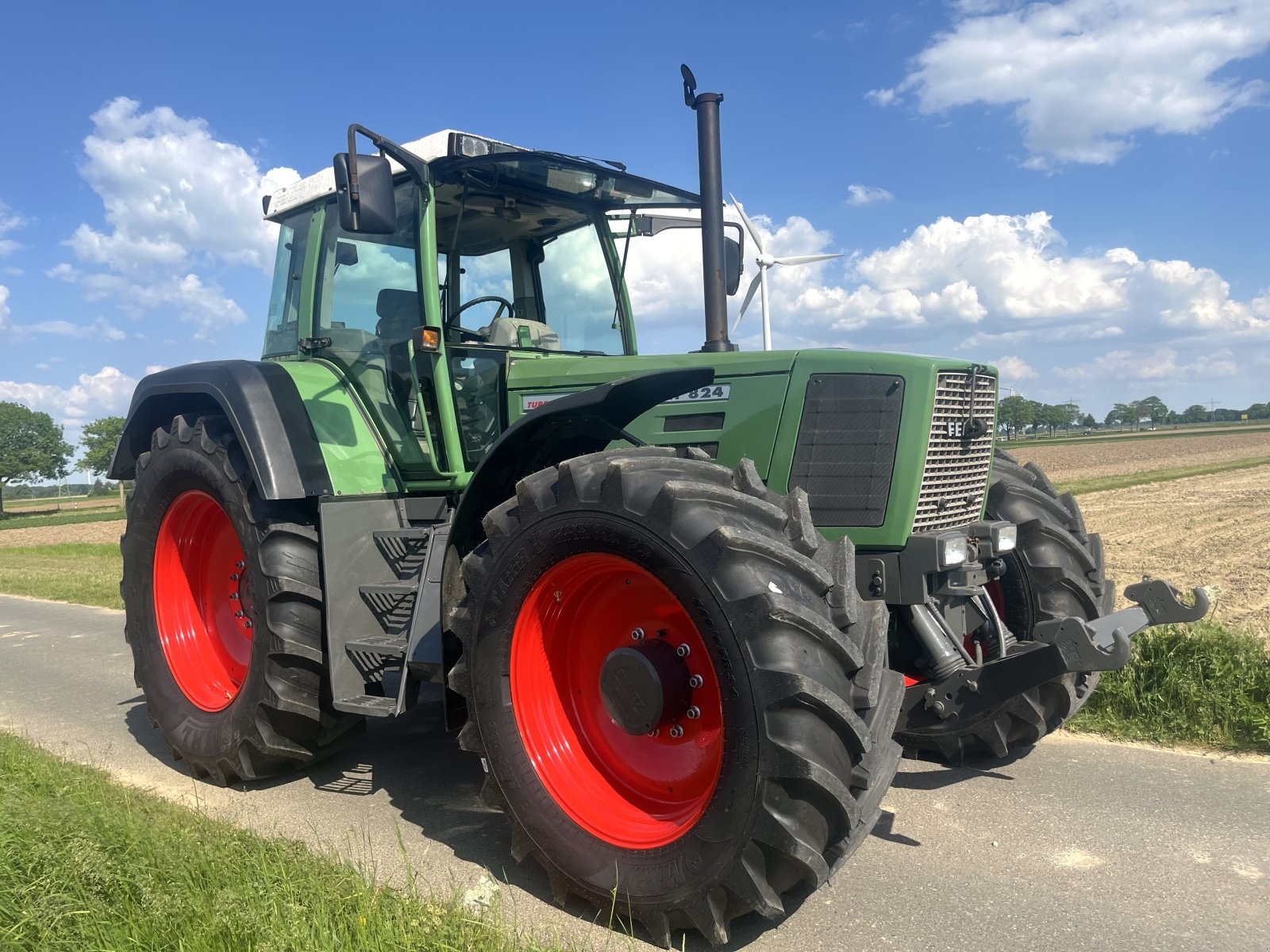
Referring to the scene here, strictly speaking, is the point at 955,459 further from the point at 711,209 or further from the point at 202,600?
the point at 202,600

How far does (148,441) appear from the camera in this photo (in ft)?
16.6

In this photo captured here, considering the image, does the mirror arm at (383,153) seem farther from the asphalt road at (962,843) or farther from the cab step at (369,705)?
the asphalt road at (962,843)

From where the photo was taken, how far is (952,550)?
129 inches

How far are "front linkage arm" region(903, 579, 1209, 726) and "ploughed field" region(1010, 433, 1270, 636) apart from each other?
9.70 ft

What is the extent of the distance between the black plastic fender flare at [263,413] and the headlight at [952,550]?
2.55 m

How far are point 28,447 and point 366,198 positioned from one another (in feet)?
244

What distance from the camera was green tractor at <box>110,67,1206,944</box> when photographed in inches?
102

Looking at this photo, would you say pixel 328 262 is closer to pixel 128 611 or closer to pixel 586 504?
pixel 128 611

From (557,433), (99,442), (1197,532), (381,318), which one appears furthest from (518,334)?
(99,442)

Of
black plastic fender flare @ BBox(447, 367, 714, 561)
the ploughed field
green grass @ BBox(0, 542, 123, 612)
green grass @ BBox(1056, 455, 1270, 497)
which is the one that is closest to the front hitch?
black plastic fender flare @ BBox(447, 367, 714, 561)

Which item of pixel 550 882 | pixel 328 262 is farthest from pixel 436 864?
pixel 328 262

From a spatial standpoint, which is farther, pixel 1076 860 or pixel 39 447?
pixel 39 447

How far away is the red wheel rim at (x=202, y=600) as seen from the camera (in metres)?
4.64

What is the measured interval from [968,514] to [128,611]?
4.09m
